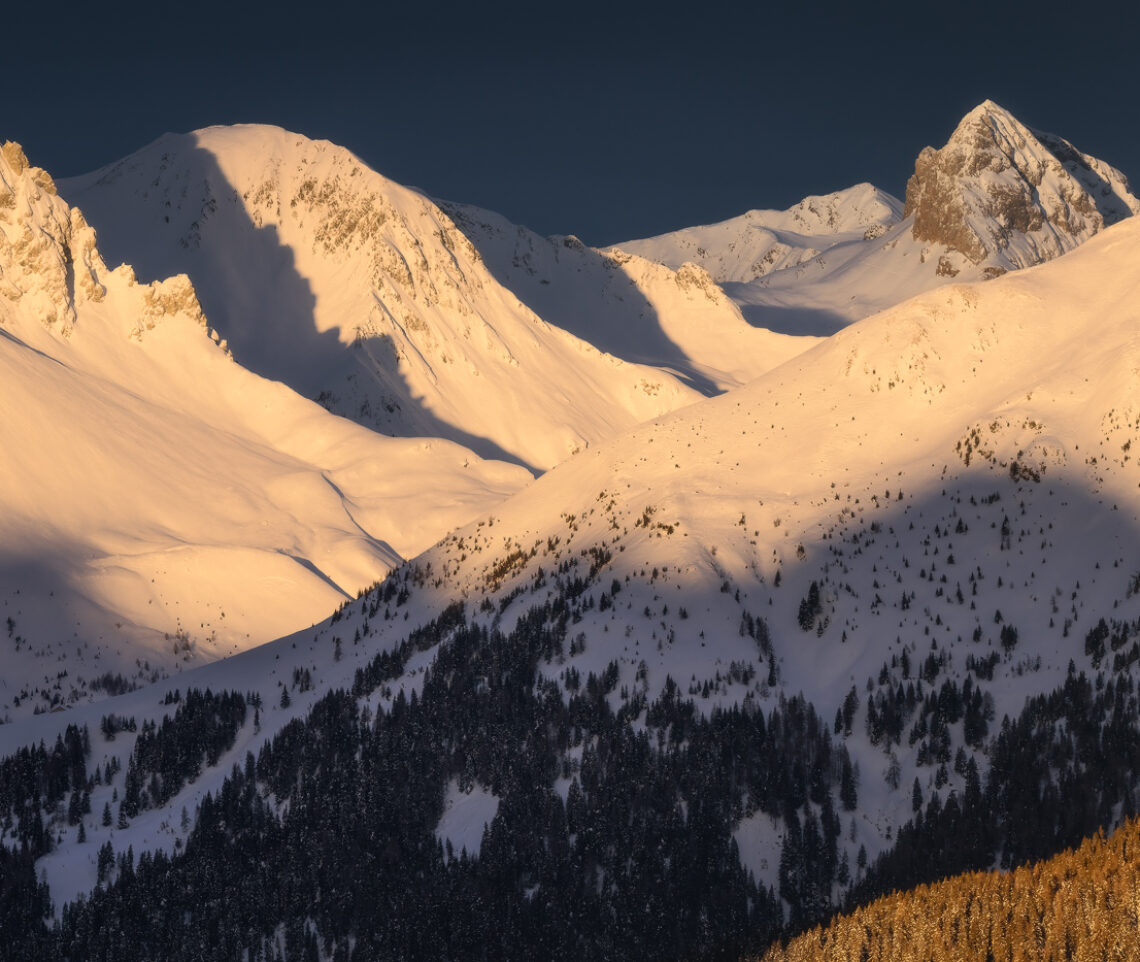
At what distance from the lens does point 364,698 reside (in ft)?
629

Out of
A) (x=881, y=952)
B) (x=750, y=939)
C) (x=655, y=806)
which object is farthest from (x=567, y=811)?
(x=881, y=952)

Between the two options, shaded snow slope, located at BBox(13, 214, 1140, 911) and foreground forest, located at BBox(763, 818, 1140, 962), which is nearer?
foreground forest, located at BBox(763, 818, 1140, 962)

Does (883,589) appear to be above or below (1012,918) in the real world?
above

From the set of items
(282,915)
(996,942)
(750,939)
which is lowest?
(282,915)

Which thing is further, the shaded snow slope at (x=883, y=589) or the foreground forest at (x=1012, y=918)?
the shaded snow slope at (x=883, y=589)

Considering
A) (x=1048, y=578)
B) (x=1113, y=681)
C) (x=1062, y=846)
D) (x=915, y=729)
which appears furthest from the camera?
(x=1048, y=578)

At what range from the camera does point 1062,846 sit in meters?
136

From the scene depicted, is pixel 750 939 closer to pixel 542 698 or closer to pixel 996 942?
pixel 996 942

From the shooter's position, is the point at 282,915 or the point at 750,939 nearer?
the point at 750,939

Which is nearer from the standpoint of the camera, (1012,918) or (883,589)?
(1012,918)

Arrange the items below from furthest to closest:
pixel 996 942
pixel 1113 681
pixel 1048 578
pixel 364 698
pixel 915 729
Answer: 1. pixel 364 698
2. pixel 1048 578
3. pixel 915 729
4. pixel 1113 681
5. pixel 996 942

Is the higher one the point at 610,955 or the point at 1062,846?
the point at 1062,846

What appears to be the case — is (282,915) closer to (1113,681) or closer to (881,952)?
(881,952)

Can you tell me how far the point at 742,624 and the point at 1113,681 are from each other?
137 feet
